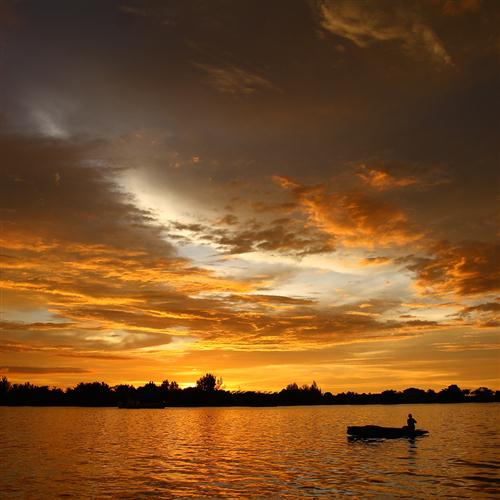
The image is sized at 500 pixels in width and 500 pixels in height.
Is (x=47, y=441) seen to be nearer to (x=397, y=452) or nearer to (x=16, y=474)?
(x=16, y=474)

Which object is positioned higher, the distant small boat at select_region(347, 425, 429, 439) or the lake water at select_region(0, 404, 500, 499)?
the distant small boat at select_region(347, 425, 429, 439)

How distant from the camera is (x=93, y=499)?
40.2m

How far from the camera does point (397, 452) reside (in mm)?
72250

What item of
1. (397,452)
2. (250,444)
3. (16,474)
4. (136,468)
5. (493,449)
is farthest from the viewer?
(250,444)

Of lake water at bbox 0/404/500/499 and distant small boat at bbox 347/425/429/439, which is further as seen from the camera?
distant small boat at bbox 347/425/429/439

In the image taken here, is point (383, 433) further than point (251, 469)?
Yes

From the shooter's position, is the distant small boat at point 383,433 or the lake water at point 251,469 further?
the distant small boat at point 383,433

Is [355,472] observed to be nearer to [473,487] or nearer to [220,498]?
[473,487]

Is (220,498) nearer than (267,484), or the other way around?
(220,498)

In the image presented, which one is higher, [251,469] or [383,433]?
[383,433]

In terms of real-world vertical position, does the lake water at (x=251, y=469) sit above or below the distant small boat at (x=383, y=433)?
below

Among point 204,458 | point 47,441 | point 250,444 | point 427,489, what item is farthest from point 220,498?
point 47,441

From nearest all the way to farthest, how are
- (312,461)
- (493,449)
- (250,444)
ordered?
(312,461), (493,449), (250,444)

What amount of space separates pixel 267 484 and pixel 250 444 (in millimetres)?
44345
